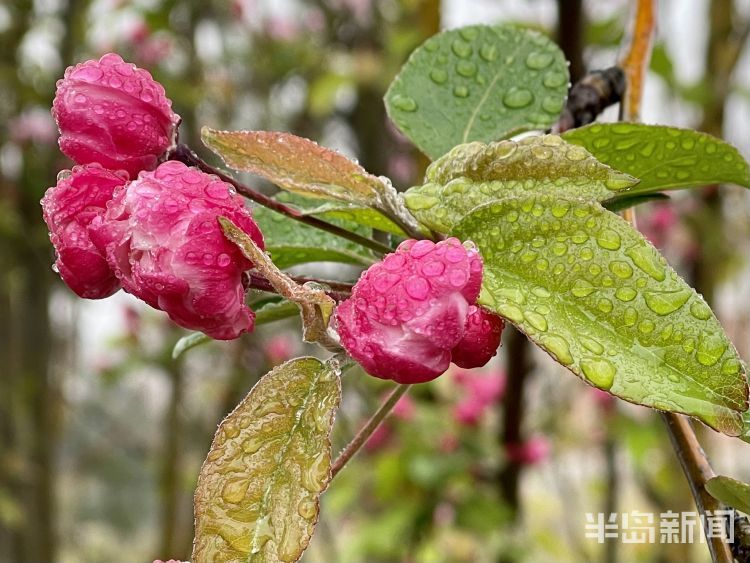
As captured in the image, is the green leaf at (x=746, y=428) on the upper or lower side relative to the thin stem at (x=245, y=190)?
lower

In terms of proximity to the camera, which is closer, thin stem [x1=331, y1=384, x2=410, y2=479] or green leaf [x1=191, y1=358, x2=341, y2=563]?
green leaf [x1=191, y1=358, x2=341, y2=563]

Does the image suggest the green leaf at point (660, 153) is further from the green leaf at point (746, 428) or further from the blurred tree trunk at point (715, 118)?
the blurred tree trunk at point (715, 118)

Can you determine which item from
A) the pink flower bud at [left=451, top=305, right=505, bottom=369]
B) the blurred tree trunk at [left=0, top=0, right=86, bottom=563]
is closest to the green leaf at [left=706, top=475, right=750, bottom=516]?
the pink flower bud at [left=451, top=305, right=505, bottom=369]

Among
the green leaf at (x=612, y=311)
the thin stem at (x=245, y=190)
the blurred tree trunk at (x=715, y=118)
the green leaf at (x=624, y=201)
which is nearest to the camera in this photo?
the green leaf at (x=612, y=311)

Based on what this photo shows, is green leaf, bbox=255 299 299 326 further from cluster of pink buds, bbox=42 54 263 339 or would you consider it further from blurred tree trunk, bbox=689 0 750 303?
blurred tree trunk, bbox=689 0 750 303

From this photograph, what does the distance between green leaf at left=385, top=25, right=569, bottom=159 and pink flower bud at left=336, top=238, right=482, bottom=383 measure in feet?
0.91

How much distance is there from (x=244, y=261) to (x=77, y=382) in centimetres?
536

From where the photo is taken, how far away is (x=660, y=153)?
0.54m

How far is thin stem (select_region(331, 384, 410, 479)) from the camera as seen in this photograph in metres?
0.51

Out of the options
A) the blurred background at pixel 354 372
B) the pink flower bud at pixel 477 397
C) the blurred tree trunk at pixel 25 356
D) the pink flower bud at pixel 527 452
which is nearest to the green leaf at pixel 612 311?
the blurred background at pixel 354 372

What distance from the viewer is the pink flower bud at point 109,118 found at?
0.46 metres

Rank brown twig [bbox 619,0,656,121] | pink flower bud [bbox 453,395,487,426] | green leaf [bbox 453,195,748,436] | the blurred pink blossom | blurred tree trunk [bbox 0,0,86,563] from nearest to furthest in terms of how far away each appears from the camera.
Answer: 1. green leaf [bbox 453,195,748,436]
2. brown twig [bbox 619,0,656,121]
3. pink flower bud [bbox 453,395,487,426]
4. blurred tree trunk [bbox 0,0,86,563]
5. the blurred pink blossom

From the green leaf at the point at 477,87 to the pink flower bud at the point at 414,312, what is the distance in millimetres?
276

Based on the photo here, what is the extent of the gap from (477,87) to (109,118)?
13.1 inches
